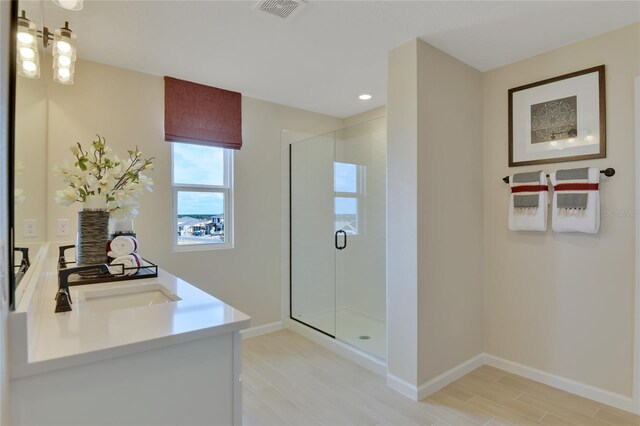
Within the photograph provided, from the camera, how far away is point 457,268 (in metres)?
2.58

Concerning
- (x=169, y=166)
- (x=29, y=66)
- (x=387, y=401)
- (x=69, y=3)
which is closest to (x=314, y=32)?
(x=69, y=3)

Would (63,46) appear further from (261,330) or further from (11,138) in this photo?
(261,330)

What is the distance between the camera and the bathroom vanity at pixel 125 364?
2.61 feet

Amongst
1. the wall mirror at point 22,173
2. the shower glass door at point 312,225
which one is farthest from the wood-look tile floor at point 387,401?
the wall mirror at point 22,173

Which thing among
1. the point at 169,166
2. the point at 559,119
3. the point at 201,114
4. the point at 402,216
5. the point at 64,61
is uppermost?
the point at 201,114

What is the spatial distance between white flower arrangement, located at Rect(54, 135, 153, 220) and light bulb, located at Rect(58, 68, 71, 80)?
1.63ft

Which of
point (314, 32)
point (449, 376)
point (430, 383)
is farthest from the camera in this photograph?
point (449, 376)

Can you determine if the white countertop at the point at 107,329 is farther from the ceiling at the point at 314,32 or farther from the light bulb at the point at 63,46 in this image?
the ceiling at the point at 314,32

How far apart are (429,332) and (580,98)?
1948 mm

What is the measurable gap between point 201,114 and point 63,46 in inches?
54.3

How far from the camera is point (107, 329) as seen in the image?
989 mm

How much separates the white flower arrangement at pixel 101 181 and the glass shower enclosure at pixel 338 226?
211cm

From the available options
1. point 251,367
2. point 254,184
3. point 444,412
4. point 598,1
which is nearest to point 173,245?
point 254,184

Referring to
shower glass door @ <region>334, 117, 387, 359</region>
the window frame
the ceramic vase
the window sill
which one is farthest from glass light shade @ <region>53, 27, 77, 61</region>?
the window frame
